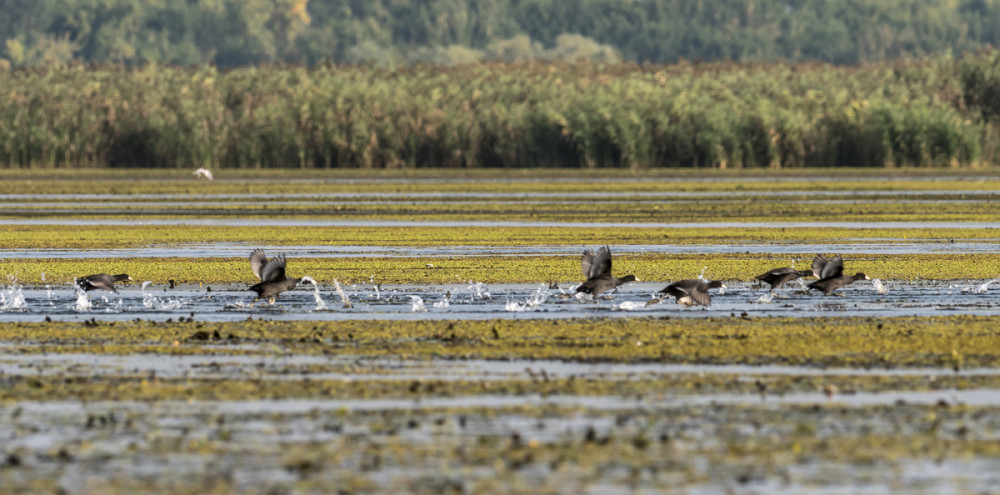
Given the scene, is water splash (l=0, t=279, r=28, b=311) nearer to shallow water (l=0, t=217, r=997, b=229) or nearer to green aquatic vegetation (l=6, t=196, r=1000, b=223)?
shallow water (l=0, t=217, r=997, b=229)

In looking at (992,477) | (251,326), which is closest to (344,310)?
(251,326)

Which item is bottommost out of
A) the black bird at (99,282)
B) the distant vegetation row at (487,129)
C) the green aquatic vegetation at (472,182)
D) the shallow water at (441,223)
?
the black bird at (99,282)

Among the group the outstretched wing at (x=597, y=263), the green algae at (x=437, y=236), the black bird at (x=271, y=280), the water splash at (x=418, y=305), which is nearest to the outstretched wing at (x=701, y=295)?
the outstretched wing at (x=597, y=263)

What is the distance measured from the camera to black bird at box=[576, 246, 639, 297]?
53.8 feet

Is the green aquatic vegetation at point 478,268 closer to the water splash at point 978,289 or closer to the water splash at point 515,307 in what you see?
the water splash at point 978,289

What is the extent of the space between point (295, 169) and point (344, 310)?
3097 centimetres

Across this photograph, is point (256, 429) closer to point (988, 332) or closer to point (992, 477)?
point (992, 477)

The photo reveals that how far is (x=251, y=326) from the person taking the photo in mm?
14750

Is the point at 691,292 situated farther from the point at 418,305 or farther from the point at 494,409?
the point at 494,409

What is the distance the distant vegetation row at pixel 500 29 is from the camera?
105625 mm

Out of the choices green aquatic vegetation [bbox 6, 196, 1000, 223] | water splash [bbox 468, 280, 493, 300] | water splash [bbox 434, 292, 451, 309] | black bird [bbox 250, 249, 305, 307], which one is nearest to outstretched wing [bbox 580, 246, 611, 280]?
water splash [bbox 468, 280, 493, 300]

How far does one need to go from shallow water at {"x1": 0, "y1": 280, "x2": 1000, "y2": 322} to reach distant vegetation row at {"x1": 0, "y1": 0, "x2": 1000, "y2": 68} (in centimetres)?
8360

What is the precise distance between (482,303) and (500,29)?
98163 millimetres

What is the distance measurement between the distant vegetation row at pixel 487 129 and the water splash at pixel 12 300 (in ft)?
93.2
